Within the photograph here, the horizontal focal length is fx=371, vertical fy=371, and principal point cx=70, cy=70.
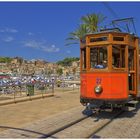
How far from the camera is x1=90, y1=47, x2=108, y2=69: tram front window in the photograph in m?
14.0

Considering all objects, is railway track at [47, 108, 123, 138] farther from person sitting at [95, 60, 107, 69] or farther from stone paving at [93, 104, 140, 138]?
person sitting at [95, 60, 107, 69]

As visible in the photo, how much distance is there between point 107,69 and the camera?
45.2 ft

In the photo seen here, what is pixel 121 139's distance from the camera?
9742mm

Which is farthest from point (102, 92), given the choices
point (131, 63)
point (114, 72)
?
point (131, 63)

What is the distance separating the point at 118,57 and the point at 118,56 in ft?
0.20

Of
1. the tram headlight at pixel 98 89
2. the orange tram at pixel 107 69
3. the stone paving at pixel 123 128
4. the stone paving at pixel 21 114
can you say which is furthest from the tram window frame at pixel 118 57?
the stone paving at pixel 21 114

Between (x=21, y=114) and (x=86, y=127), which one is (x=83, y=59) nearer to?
(x=21, y=114)

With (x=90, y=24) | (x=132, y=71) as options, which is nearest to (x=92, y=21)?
(x=90, y=24)

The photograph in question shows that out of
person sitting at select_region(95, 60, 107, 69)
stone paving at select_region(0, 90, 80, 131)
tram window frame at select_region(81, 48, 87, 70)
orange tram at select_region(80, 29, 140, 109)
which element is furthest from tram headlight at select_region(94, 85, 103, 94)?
stone paving at select_region(0, 90, 80, 131)

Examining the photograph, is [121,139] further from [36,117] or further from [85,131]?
[36,117]

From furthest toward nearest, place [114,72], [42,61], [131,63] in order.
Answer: [42,61]
[131,63]
[114,72]

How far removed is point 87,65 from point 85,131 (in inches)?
154

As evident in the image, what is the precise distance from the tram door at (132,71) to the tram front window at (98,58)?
4.04 feet

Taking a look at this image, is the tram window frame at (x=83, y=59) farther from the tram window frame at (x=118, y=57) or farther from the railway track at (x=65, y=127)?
the railway track at (x=65, y=127)
